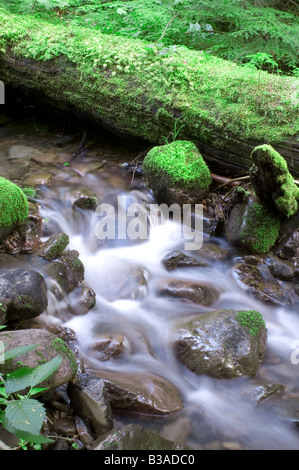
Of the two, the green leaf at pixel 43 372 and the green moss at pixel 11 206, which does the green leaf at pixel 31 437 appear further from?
the green moss at pixel 11 206

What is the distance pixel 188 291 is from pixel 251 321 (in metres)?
0.80

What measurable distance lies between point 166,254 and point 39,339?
2.19 meters

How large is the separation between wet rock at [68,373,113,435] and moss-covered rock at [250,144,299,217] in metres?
2.50

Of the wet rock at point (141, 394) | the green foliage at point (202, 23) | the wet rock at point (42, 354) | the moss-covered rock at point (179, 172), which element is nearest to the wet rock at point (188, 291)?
the wet rock at point (141, 394)

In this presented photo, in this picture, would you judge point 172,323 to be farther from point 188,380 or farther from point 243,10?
point 243,10

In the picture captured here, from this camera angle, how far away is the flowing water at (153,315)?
2822 mm

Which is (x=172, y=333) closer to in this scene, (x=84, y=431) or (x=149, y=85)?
(x=84, y=431)

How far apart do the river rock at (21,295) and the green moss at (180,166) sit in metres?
2.19

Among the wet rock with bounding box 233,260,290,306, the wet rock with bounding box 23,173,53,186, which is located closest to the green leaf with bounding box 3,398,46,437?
the wet rock with bounding box 233,260,290,306

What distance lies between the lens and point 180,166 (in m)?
4.73

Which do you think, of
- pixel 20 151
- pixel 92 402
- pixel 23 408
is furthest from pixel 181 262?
pixel 20 151

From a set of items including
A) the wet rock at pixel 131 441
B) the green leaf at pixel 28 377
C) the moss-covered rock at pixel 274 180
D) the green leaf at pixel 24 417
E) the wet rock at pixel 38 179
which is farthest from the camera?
the wet rock at pixel 38 179

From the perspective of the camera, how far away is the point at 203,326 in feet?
11.1

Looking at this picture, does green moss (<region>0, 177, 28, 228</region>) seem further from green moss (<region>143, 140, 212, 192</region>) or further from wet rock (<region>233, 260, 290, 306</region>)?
wet rock (<region>233, 260, 290, 306</region>)
